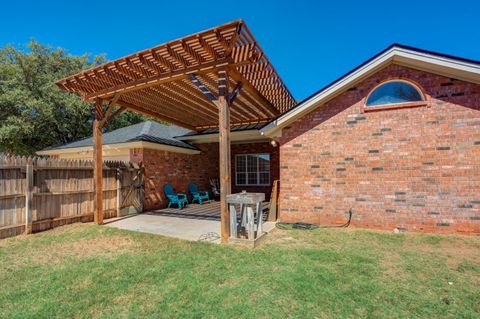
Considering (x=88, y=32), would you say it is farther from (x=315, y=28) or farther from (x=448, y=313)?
(x=448, y=313)

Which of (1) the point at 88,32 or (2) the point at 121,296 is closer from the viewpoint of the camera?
(2) the point at 121,296

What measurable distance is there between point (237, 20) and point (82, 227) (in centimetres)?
678

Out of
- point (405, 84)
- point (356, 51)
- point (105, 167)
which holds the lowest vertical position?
point (105, 167)

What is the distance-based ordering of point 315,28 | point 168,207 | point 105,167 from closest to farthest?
point 105,167 < point 168,207 < point 315,28

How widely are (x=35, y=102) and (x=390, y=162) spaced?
20.3m

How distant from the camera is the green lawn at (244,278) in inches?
121

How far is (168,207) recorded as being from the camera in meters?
11.1

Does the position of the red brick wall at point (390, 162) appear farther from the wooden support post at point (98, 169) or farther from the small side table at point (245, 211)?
the wooden support post at point (98, 169)

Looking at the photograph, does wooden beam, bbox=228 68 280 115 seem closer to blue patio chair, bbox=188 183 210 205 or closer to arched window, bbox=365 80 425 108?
arched window, bbox=365 80 425 108

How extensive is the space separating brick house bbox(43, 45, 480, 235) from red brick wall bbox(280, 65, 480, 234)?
0.02 m

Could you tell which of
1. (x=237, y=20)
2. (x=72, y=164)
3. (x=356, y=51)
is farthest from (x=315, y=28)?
(x=72, y=164)

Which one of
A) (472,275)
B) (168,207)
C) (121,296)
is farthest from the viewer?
(168,207)

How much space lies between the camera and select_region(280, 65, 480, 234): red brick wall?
620 cm

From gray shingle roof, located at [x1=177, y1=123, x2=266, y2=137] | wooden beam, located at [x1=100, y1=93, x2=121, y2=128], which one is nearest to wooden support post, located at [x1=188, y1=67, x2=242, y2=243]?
wooden beam, located at [x1=100, y1=93, x2=121, y2=128]
